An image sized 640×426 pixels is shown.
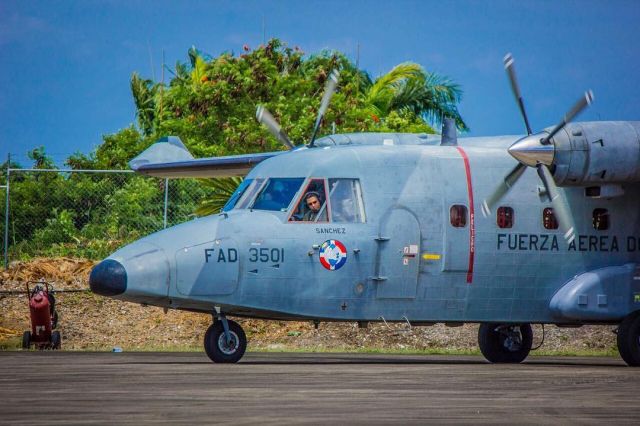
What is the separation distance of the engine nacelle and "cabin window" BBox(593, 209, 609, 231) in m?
1.50

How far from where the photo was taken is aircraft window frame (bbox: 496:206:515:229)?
19.6 metres

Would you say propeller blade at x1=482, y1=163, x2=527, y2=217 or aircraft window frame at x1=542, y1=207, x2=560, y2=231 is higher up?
propeller blade at x1=482, y1=163, x2=527, y2=217

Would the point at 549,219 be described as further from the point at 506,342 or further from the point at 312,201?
the point at 312,201

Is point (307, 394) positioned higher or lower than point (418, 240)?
lower

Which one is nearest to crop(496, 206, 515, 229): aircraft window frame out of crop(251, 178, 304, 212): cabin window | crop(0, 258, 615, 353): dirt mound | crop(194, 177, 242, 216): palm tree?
crop(251, 178, 304, 212): cabin window

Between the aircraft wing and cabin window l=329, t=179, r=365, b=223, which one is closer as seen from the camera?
cabin window l=329, t=179, r=365, b=223

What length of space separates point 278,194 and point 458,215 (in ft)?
9.57

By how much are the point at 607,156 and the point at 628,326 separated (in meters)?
3.02

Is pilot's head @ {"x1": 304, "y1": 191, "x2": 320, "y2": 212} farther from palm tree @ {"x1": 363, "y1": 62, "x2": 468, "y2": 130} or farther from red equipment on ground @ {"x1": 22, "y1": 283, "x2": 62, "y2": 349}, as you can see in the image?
palm tree @ {"x1": 363, "y1": 62, "x2": 468, "y2": 130}

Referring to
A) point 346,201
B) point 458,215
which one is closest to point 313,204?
point 346,201

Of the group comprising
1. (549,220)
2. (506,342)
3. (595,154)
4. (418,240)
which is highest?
(595,154)

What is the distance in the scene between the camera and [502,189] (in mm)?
19484

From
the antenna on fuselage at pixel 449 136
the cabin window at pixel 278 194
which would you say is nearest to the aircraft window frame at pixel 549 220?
the antenna on fuselage at pixel 449 136

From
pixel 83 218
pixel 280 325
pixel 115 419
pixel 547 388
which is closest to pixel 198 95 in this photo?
pixel 83 218
